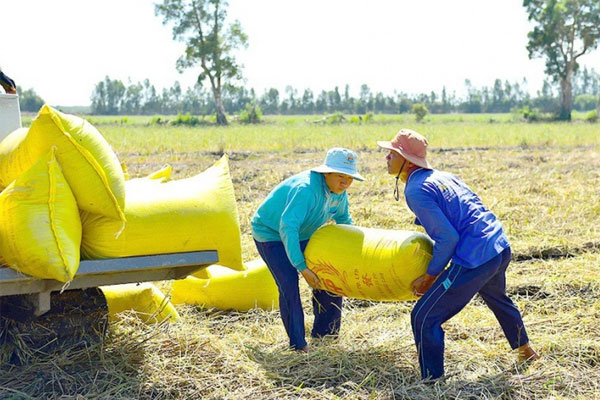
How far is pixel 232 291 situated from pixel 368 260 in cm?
158

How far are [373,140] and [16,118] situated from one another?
17.0 metres

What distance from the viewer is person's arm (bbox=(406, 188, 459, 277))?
333 cm

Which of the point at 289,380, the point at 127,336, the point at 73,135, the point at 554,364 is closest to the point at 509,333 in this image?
the point at 554,364

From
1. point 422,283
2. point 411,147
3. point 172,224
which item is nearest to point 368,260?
point 422,283

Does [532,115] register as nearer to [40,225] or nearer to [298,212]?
[298,212]

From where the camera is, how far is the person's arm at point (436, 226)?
3.33 meters

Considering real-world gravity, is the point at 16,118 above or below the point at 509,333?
above

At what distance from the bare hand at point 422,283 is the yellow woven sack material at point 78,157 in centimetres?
152

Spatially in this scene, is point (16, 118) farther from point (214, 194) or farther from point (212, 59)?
point (212, 59)

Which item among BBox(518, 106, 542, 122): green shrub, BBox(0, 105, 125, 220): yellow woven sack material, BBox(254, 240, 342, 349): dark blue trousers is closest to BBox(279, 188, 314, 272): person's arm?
BBox(254, 240, 342, 349): dark blue trousers

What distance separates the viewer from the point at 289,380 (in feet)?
11.6

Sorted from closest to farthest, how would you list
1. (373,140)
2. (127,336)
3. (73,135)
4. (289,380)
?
(73,135) < (289,380) < (127,336) < (373,140)

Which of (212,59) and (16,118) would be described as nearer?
(16,118)

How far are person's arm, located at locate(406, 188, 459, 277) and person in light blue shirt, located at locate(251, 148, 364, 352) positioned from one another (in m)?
0.47
